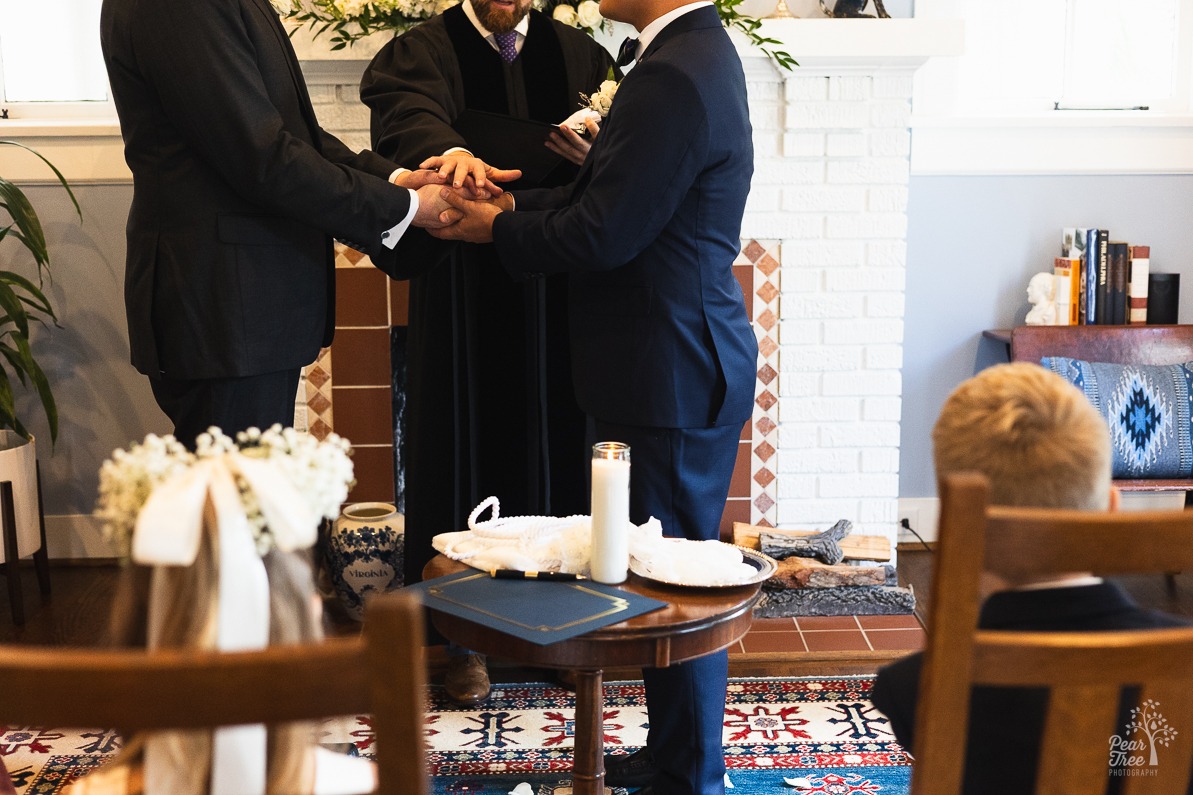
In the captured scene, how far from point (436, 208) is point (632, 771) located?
128 cm

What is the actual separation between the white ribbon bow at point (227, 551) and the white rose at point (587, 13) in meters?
2.35

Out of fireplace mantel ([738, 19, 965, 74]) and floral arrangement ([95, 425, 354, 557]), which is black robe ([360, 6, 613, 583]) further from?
floral arrangement ([95, 425, 354, 557])

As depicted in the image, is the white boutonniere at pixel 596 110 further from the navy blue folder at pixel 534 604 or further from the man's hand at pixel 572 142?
the navy blue folder at pixel 534 604

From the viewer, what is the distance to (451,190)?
2.63 m

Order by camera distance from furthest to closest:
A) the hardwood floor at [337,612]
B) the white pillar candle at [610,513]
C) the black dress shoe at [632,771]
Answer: the hardwood floor at [337,612] < the black dress shoe at [632,771] < the white pillar candle at [610,513]

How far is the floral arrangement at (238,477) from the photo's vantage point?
111 cm

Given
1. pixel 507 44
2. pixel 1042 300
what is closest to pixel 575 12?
pixel 507 44

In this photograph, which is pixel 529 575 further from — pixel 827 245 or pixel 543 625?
pixel 827 245

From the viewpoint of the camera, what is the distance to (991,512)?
96cm

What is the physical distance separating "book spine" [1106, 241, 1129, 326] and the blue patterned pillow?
26cm

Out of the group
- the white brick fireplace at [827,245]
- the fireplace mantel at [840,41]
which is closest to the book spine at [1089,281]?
the white brick fireplace at [827,245]

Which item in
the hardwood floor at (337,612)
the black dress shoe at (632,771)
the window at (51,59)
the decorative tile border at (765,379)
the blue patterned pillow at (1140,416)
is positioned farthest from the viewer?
the window at (51,59)

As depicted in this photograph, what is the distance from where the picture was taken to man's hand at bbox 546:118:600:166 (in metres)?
2.72

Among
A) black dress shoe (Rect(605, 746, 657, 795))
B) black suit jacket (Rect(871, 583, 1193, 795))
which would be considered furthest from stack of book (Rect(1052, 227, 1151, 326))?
black suit jacket (Rect(871, 583, 1193, 795))
